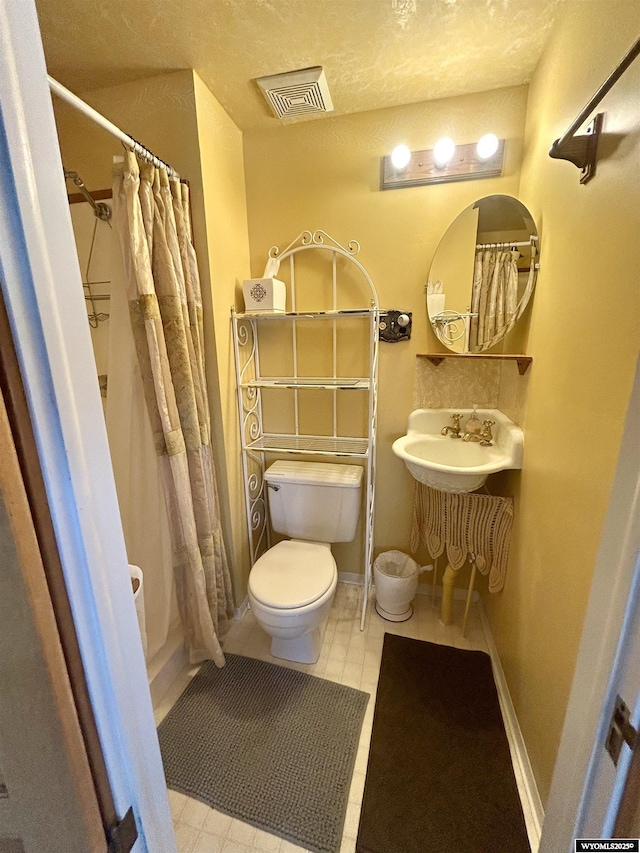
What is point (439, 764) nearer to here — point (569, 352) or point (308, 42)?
point (569, 352)

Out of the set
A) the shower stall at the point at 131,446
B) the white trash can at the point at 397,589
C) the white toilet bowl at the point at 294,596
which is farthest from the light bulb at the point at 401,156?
the white trash can at the point at 397,589

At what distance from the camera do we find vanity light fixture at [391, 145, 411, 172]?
155 centimetres

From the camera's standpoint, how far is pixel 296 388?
74.0 inches

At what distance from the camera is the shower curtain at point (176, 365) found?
1239 mm

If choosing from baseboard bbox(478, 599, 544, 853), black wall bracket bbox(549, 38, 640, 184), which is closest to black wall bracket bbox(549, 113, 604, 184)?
black wall bracket bbox(549, 38, 640, 184)

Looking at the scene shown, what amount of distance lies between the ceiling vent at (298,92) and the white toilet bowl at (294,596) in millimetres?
2077

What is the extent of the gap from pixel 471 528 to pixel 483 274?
118 cm

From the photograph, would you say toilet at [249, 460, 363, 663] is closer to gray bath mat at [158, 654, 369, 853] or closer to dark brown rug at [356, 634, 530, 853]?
gray bath mat at [158, 654, 369, 853]

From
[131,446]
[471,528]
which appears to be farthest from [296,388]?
[471,528]

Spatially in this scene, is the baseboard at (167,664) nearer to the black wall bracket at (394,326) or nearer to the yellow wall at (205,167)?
the yellow wall at (205,167)

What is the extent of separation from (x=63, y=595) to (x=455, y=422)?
1.71 meters

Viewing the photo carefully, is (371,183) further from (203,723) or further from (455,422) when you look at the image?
(203,723)

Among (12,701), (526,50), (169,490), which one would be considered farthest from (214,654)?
(526,50)

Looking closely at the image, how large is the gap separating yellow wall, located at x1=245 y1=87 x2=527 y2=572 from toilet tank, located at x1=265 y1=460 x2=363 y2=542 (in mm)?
351
